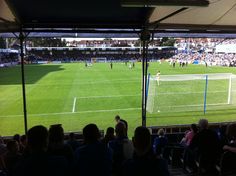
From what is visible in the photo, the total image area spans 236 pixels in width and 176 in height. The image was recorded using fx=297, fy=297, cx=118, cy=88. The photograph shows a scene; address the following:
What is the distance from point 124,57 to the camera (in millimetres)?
84875

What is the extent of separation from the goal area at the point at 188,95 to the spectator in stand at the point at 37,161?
42.3 feet

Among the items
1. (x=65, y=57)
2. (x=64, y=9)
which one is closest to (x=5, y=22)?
(x=64, y=9)

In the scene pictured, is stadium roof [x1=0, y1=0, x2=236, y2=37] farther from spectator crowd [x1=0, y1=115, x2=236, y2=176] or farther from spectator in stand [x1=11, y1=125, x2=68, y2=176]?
spectator in stand [x1=11, y1=125, x2=68, y2=176]

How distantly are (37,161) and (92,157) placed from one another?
737mm

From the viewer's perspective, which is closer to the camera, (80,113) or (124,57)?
(80,113)

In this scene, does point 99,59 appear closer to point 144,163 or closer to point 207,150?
point 207,150

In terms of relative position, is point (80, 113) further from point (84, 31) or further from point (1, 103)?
point (84, 31)

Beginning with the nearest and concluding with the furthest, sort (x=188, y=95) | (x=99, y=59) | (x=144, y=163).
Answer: (x=144, y=163) → (x=188, y=95) → (x=99, y=59)

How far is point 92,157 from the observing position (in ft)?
10.6

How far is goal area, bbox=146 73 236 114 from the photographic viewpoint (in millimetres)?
18334

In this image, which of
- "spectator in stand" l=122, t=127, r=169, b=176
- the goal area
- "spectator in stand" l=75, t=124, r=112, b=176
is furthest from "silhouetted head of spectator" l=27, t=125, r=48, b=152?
the goal area

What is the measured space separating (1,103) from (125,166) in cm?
1939

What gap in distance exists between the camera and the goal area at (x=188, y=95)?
18334 millimetres

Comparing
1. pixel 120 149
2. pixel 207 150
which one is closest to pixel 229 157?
pixel 207 150
